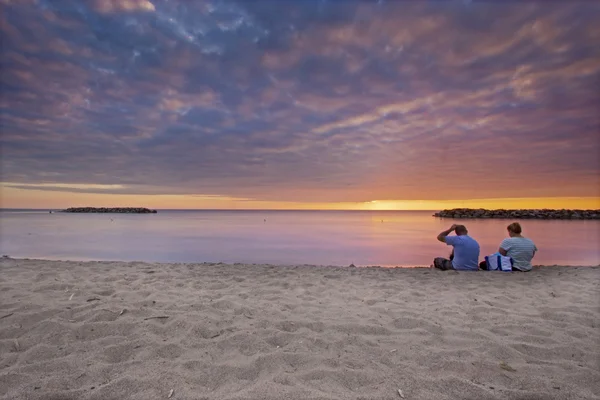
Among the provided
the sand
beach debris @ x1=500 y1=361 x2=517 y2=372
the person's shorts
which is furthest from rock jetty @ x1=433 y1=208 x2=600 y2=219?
beach debris @ x1=500 y1=361 x2=517 y2=372

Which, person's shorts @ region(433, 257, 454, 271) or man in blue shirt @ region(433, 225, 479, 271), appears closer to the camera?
man in blue shirt @ region(433, 225, 479, 271)

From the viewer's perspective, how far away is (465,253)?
8.58 m

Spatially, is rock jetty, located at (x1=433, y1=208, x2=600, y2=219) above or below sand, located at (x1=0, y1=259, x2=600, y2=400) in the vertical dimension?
above

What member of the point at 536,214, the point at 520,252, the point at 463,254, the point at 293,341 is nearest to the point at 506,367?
the point at 293,341

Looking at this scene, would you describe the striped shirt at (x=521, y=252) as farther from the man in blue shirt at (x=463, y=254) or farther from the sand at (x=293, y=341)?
the sand at (x=293, y=341)

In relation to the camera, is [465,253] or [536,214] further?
[536,214]

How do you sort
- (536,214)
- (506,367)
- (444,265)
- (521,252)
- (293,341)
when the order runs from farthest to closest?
(536,214), (444,265), (521,252), (293,341), (506,367)

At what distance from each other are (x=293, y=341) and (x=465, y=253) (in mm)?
6514

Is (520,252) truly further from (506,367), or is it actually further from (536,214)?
(536,214)

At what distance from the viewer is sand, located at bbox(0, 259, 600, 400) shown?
112 inches

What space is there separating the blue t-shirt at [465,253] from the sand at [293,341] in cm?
204

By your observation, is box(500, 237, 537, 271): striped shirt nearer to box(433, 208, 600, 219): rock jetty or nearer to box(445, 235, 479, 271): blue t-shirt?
box(445, 235, 479, 271): blue t-shirt

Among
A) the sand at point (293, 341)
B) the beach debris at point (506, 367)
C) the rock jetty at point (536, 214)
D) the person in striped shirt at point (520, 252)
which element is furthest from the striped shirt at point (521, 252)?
the rock jetty at point (536, 214)

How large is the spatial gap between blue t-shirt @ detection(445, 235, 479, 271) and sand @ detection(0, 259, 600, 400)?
6.70 feet
